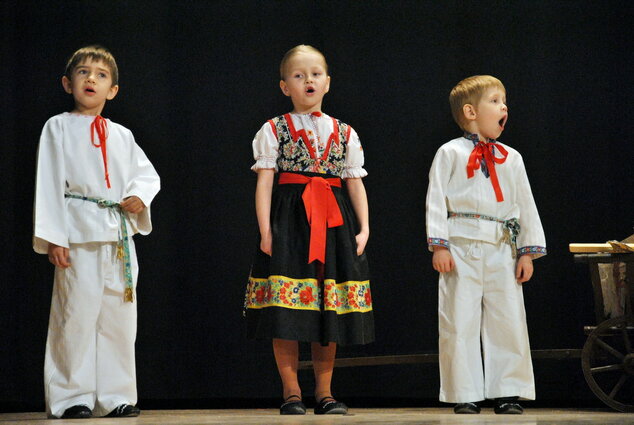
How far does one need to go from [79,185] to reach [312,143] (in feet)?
3.10

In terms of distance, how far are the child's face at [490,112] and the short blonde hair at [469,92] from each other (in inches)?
0.9

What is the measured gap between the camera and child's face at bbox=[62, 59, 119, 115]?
384 centimetres

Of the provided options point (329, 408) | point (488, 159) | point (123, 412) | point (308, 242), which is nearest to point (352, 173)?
point (308, 242)

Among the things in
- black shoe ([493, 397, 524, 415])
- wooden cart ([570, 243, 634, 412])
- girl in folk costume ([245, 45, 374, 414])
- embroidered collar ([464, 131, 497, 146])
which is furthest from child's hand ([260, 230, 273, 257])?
wooden cart ([570, 243, 634, 412])

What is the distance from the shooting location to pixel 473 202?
12.7 feet

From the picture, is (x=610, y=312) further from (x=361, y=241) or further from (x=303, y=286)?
(x=303, y=286)

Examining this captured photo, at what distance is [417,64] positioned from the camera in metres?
4.87

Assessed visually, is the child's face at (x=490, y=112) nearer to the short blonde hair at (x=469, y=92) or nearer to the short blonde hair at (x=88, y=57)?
the short blonde hair at (x=469, y=92)

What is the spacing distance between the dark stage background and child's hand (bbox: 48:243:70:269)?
3.53 feet

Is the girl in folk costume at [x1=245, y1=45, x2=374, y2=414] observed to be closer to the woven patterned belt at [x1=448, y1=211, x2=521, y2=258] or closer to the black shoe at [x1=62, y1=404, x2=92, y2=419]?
the woven patterned belt at [x1=448, y1=211, x2=521, y2=258]

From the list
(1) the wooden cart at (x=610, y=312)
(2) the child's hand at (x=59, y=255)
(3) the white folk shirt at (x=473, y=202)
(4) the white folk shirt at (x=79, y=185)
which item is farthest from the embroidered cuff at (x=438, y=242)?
(2) the child's hand at (x=59, y=255)

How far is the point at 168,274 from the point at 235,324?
43cm

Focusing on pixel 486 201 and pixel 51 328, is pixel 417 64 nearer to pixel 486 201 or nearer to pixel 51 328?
pixel 486 201

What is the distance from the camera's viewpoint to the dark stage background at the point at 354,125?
15.5ft
